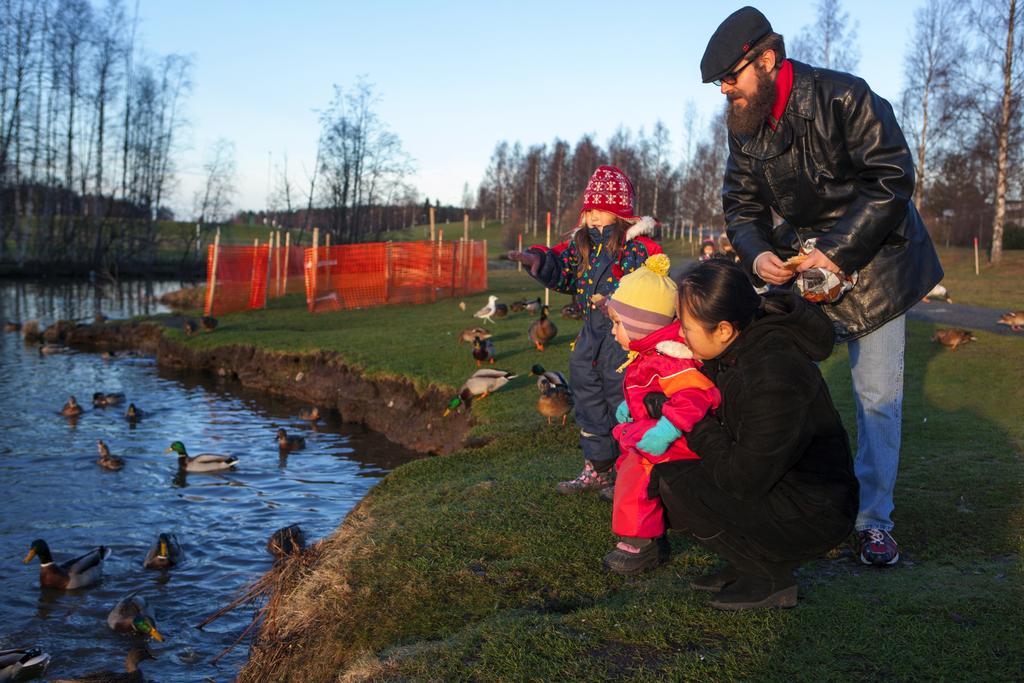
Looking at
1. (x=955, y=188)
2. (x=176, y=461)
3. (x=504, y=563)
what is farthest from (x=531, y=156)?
(x=504, y=563)

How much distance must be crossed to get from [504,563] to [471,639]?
88cm

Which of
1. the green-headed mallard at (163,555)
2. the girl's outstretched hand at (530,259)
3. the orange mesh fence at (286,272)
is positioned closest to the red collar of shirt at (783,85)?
the girl's outstretched hand at (530,259)

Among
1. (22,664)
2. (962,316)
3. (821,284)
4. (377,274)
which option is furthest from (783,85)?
(377,274)

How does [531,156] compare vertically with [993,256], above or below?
above

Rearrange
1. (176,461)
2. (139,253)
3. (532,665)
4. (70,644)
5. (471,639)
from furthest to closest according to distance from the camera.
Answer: (139,253) → (176,461) → (70,644) → (471,639) → (532,665)

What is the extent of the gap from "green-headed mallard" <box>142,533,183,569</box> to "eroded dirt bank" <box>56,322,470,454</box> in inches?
120

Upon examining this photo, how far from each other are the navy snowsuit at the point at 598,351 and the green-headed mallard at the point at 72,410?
31.1 feet

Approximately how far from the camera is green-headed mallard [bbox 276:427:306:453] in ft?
33.4

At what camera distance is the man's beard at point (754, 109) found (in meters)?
3.85

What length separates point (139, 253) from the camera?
44.6m

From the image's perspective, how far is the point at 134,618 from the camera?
5.70 m

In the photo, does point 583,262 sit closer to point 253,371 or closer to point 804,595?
point 804,595

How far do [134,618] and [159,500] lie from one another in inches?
123

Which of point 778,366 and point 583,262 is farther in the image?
point 583,262
